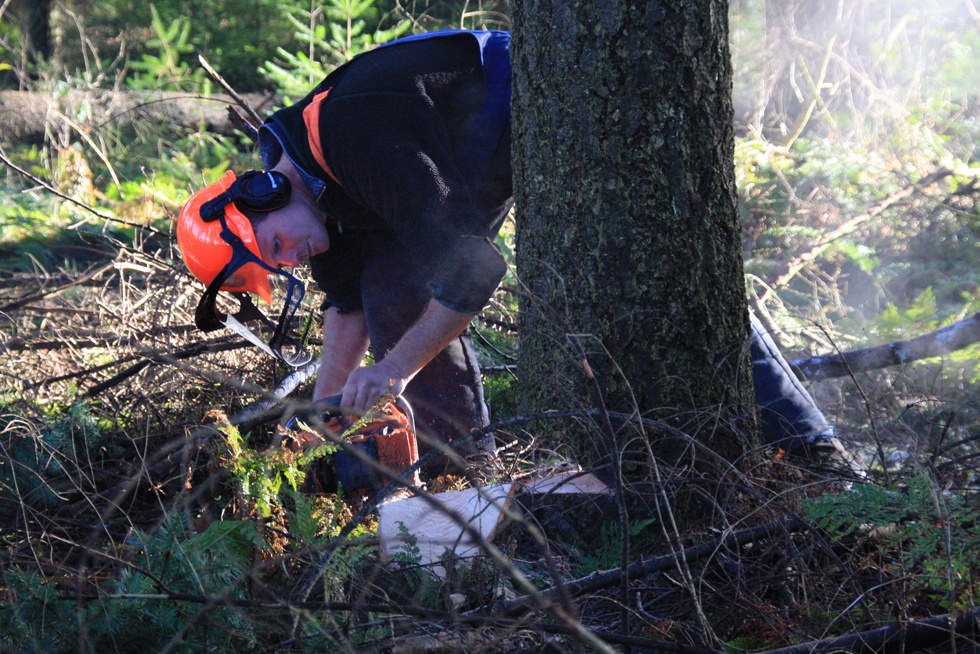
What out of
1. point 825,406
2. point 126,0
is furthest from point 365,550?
point 126,0

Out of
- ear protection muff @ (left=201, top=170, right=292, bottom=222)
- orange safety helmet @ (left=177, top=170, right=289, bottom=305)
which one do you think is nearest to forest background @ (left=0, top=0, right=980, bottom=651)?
orange safety helmet @ (left=177, top=170, right=289, bottom=305)

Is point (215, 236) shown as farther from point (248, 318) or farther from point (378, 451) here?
point (378, 451)

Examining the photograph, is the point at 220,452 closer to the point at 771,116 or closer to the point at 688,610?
the point at 688,610

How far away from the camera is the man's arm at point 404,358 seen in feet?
9.55

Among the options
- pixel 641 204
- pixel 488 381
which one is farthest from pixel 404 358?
pixel 488 381

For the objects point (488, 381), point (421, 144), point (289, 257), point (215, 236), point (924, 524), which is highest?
point (421, 144)

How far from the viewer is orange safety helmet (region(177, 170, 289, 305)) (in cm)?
299

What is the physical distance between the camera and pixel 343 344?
12.3 ft

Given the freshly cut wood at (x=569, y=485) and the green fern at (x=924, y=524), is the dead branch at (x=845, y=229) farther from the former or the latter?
the green fern at (x=924, y=524)

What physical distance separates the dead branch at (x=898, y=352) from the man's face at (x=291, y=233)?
209 centimetres

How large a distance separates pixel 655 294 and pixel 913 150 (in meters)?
5.39

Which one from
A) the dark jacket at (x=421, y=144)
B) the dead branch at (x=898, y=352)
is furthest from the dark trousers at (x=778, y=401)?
the dark jacket at (x=421, y=144)

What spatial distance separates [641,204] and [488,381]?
1949 mm

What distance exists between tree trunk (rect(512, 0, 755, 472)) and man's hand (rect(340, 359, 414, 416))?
0.69 meters
